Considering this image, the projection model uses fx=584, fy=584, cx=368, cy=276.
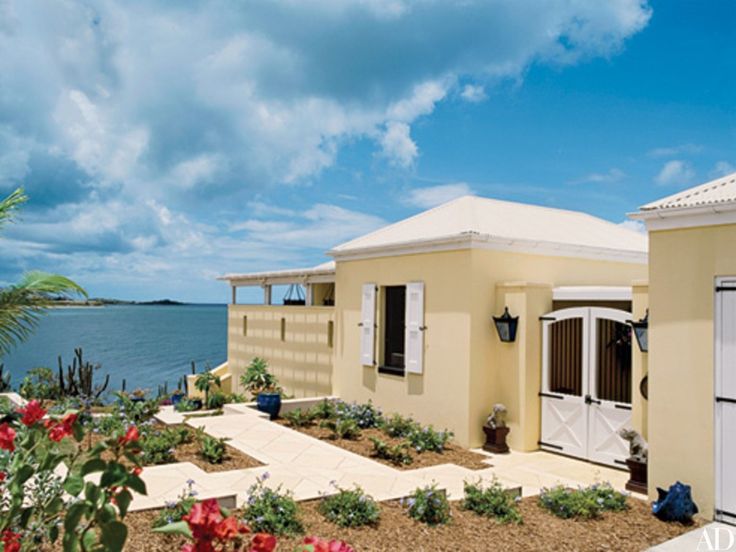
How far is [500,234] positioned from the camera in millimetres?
10023

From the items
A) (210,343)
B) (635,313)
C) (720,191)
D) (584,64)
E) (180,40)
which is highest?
(584,64)

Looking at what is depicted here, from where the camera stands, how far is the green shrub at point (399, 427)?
1002 centimetres

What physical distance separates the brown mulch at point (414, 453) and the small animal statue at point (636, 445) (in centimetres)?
196

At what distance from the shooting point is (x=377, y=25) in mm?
9898

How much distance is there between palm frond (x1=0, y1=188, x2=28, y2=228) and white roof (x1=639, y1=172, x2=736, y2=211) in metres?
7.87

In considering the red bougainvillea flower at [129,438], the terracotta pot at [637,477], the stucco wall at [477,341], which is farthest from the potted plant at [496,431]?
the red bougainvillea flower at [129,438]

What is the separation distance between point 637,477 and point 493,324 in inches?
129

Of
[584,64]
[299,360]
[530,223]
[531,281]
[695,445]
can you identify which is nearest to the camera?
[695,445]

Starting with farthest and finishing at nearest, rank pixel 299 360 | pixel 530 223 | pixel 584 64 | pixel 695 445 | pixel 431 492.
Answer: pixel 299 360 → pixel 584 64 → pixel 530 223 → pixel 695 445 → pixel 431 492

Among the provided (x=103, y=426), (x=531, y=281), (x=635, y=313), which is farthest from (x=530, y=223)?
(x=103, y=426)

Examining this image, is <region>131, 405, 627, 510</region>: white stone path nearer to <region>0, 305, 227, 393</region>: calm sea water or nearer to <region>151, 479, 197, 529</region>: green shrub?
<region>151, 479, 197, 529</region>: green shrub

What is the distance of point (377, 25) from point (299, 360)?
8.20 meters

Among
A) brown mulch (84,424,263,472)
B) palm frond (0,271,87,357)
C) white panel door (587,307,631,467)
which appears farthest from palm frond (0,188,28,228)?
white panel door (587,307,631,467)

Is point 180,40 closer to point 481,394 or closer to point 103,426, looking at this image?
point 103,426
